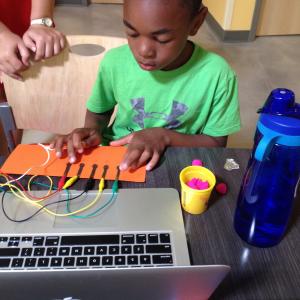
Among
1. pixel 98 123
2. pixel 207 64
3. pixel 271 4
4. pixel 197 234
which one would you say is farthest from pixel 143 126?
pixel 271 4

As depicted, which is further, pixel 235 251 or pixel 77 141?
pixel 77 141

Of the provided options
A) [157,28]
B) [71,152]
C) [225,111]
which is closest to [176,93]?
[225,111]

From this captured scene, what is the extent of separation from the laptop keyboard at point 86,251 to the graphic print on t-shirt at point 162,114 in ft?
1.56

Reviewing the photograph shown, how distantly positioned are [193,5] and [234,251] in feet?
1.78

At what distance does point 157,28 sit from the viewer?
77cm

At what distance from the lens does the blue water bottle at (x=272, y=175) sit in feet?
1.60

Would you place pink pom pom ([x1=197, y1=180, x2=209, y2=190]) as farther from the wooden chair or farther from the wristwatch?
the wristwatch

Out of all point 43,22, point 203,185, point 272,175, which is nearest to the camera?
point 272,175

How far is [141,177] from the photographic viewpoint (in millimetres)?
739

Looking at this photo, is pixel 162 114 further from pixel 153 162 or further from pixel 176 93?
pixel 153 162

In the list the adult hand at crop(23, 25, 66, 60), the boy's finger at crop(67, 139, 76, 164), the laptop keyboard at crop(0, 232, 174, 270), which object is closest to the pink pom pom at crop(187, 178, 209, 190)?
the laptop keyboard at crop(0, 232, 174, 270)

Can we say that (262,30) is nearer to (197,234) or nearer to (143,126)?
(143,126)

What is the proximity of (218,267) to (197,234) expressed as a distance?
212 mm

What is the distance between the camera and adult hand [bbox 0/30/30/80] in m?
0.96
